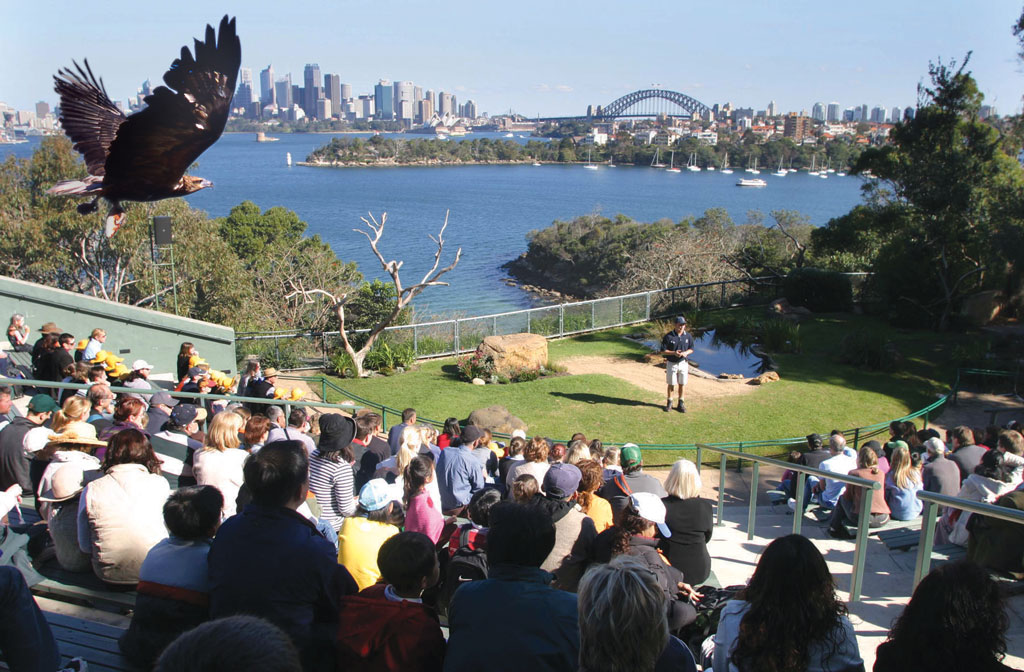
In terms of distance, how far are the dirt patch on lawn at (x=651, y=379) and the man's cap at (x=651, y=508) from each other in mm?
10735

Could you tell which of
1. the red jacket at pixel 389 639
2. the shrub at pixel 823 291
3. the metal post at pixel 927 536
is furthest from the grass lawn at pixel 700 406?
the red jacket at pixel 389 639

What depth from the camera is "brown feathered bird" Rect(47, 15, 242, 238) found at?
4.32m

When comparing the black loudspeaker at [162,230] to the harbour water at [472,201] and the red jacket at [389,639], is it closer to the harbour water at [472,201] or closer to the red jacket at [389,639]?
the red jacket at [389,639]

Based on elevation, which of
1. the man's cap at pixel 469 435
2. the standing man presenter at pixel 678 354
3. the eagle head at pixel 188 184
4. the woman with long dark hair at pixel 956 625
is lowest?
the standing man presenter at pixel 678 354

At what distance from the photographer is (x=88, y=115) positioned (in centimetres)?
493

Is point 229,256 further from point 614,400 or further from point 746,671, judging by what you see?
point 746,671

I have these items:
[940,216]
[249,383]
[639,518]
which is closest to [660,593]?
[639,518]

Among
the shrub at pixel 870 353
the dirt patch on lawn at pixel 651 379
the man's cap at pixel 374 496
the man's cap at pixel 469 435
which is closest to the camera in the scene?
the man's cap at pixel 374 496

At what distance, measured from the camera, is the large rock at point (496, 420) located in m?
13.5

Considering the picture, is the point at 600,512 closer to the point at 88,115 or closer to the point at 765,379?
the point at 88,115

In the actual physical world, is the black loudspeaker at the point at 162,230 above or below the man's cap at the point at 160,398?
above

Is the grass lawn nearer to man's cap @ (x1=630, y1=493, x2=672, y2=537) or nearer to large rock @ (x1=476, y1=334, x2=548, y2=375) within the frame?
large rock @ (x1=476, y1=334, x2=548, y2=375)

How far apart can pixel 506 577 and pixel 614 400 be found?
12709 mm

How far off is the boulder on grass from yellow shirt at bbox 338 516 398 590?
13.7 meters
